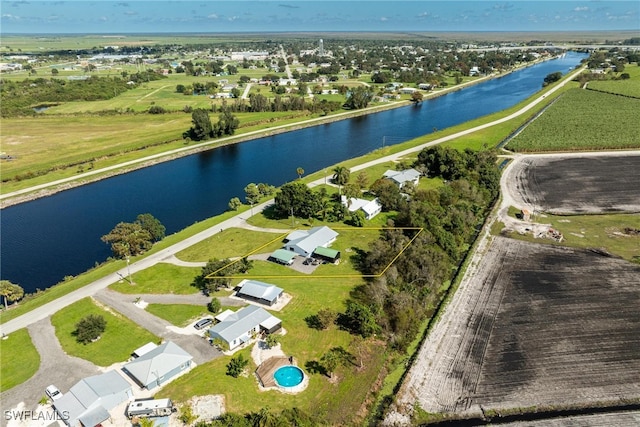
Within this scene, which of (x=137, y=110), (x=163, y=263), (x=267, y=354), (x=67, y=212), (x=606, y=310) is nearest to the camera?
(x=267, y=354)

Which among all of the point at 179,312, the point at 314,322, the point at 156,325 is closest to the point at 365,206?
the point at 314,322

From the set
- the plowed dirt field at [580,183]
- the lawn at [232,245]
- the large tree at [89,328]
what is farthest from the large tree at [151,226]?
the plowed dirt field at [580,183]

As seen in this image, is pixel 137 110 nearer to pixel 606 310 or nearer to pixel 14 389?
pixel 14 389

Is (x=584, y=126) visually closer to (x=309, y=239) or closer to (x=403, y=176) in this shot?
(x=403, y=176)

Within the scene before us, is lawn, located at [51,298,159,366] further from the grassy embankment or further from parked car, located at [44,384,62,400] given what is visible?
the grassy embankment

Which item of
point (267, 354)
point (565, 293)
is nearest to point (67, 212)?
point (267, 354)

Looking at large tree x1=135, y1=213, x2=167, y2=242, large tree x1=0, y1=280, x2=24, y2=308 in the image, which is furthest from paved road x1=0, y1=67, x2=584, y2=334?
large tree x1=0, y1=280, x2=24, y2=308
